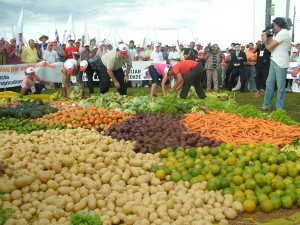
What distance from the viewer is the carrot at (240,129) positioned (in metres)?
5.69

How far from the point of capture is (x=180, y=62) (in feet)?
32.8

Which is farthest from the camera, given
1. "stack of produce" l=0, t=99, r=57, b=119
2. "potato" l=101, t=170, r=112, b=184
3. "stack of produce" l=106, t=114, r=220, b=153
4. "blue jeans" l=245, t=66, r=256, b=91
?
"blue jeans" l=245, t=66, r=256, b=91

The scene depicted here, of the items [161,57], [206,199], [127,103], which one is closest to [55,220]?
[206,199]

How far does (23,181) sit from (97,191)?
2.29 feet

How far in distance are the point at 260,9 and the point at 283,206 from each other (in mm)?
21409

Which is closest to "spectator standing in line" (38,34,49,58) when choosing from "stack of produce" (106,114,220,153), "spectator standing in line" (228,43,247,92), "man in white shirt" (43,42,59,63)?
"man in white shirt" (43,42,59,63)

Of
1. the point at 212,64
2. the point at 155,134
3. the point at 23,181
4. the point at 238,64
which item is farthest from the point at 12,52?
the point at 23,181

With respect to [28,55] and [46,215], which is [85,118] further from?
[28,55]

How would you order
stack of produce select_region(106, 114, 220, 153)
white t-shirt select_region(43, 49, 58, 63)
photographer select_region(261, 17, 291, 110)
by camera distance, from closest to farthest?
stack of produce select_region(106, 114, 220, 153)
photographer select_region(261, 17, 291, 110)
white t-shirt select_region(43, 49, 58, 63)

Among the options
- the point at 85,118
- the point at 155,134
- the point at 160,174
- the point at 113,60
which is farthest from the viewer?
the point at 113,60

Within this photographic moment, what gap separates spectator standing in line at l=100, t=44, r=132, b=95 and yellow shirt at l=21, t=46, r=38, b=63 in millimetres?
6072

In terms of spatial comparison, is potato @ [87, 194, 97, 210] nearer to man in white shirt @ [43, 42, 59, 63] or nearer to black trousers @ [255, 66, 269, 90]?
black trousers @ [255, 66, 269, 90]

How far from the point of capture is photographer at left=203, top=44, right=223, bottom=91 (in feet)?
55.0

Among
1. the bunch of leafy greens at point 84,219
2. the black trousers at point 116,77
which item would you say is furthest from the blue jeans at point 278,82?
the bunch of leafy greens at point 84,219
